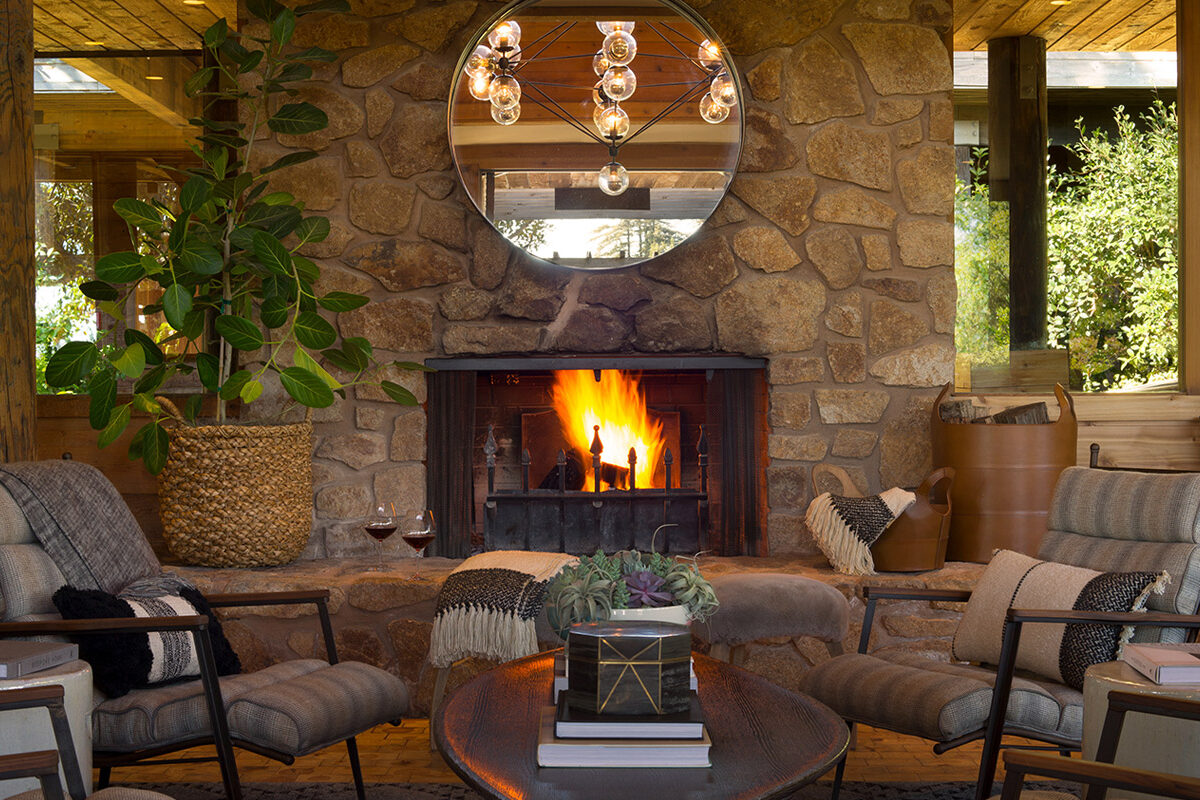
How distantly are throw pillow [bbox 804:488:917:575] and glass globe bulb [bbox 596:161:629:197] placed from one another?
1.34m

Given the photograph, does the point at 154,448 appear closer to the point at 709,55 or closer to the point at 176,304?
the point at 176,304

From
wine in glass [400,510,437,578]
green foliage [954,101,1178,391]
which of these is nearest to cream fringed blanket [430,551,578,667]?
wine in glass [400,510,437,578]

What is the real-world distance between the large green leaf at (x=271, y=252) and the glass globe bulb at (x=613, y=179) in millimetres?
1161

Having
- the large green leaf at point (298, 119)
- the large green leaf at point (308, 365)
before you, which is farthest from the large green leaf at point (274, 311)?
the large green leaf at point (298, 119)

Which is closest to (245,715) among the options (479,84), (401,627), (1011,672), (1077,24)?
(401,627)

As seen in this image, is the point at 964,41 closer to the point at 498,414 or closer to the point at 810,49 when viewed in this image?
the point at 810,49

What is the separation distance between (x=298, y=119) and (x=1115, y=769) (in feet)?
10.2

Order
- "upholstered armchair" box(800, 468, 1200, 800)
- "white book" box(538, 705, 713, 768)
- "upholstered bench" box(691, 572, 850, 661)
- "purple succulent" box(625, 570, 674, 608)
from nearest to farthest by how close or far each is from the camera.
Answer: "white book" box(538, 705, 713, 768)
"purple succulent" box(625, 570, 674, 608)
"upholstered armchair" box(800, 468, 1200, 800)
"upholstered bench" box(691, 572, 850, 661)

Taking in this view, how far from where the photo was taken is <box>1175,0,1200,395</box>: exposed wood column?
4148 mm

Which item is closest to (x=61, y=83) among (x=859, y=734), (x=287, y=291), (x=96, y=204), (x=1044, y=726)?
(x=96, y=204)

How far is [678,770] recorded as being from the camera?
1.63 m

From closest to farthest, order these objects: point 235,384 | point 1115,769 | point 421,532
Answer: point 1115,769, point 421,532, point 235,384

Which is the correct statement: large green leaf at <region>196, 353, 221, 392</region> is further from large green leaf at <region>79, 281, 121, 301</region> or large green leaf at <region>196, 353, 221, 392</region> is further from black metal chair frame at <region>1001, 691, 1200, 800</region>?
black metal chair frame at <region>1001, 691, 1200, 800</region>

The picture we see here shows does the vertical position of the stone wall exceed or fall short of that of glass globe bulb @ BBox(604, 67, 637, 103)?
it falls short
